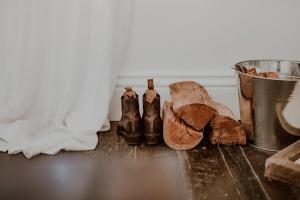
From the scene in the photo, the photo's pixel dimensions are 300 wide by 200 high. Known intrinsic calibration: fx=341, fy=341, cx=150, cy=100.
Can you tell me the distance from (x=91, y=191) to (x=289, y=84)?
688 mm

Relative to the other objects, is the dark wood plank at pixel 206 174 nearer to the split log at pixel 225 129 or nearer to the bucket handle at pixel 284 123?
the split log at pixel 225 129

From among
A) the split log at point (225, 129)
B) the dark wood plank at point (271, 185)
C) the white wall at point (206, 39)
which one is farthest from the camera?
the white wall at point (206, 39)

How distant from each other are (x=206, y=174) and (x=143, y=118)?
323 millimetres

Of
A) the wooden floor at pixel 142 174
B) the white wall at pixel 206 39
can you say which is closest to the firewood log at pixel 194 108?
the wooden floor at pixel 142 174

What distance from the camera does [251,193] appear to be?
0.93 m

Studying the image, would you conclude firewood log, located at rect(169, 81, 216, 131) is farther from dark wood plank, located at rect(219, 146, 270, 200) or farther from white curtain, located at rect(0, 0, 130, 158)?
white curtain, located at rect(0, 0, 130, 158)

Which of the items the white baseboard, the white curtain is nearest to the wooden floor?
the white curtain

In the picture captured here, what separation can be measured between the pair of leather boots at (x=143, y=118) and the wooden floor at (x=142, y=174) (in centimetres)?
4

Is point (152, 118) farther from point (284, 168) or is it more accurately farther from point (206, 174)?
point (284, 168)

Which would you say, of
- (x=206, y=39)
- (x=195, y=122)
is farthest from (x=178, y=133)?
(x=206, y=39)

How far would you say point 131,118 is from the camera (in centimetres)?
123

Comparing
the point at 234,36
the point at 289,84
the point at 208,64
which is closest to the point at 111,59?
the point at 208,64

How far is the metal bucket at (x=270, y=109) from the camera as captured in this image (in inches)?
43.0

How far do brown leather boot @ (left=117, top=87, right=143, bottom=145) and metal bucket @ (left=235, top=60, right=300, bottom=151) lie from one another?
37cm
